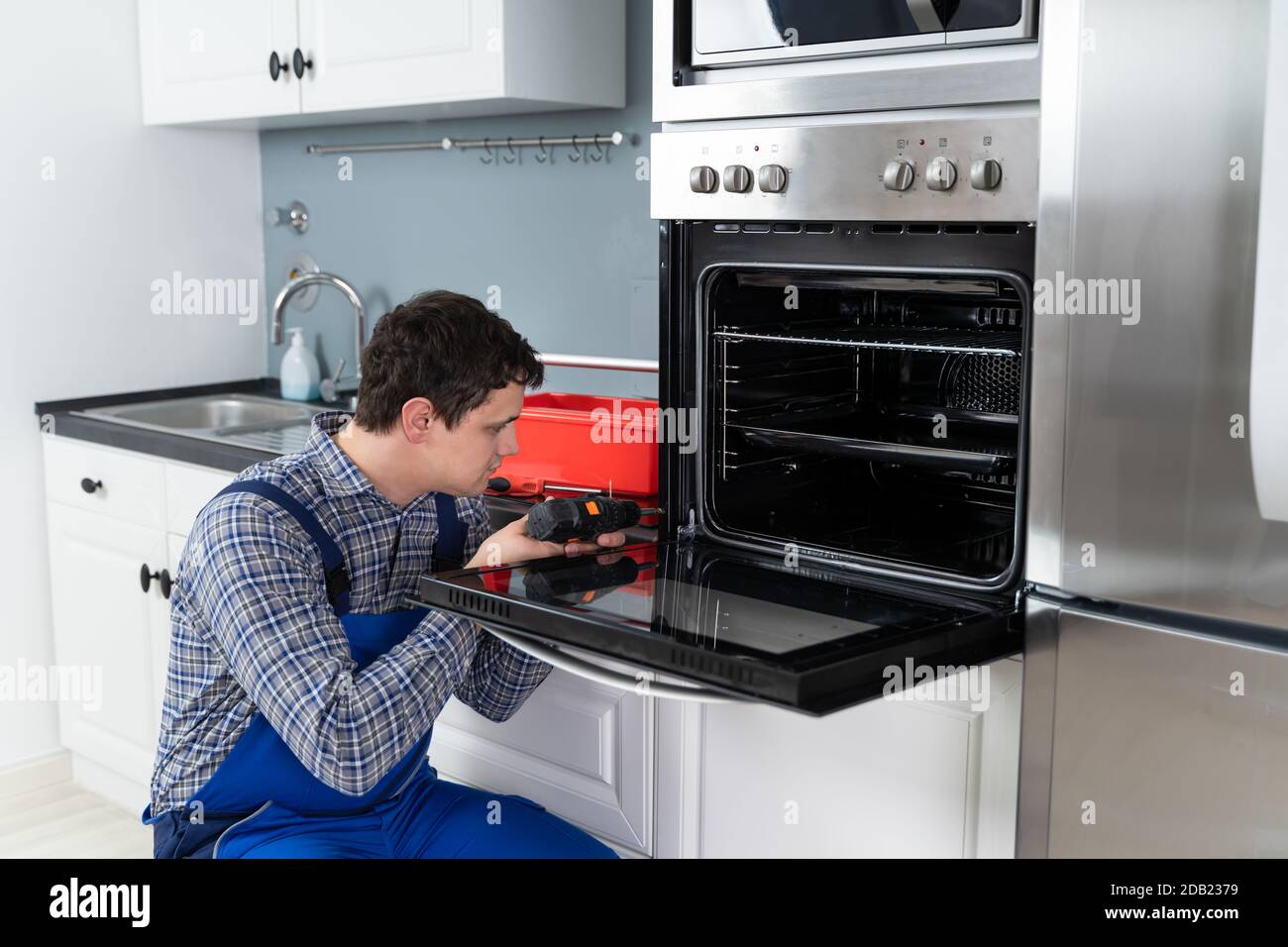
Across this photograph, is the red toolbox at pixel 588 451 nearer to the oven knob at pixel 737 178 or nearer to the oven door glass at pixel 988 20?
the oven knob at pixel 737 178

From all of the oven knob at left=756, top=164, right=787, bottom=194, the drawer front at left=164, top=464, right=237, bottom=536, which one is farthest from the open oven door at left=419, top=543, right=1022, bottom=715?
the drawer front at left=164, top=464, right=237, bottom=536

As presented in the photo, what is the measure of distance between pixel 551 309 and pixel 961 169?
54.0 inches

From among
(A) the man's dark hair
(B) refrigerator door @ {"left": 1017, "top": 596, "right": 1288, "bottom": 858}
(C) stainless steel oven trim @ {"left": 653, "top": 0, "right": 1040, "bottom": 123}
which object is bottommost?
(B) refrigerator door @ {"left": 1017, "top": 596, "right": 1288, "bottom": 858}

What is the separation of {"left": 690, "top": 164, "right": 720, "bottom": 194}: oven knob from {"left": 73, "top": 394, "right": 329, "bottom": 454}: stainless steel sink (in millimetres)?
1313

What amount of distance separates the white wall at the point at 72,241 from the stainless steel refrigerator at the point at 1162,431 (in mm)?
2350

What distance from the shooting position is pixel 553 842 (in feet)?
5.35

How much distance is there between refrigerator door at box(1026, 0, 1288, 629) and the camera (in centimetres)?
115

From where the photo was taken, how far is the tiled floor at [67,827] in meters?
2.75

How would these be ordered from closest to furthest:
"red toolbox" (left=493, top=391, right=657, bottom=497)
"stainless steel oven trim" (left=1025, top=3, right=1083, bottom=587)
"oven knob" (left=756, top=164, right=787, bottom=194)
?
"stainless steel oven trim" (left=1025, top=3, right=1083, bottom=587) → "oven knob" (left=756, top=164, right=787, bottom=194) → "red toolbox" (left=493, top=391, right=657, bottom=497)

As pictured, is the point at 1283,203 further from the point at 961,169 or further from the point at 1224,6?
the point at 961,169

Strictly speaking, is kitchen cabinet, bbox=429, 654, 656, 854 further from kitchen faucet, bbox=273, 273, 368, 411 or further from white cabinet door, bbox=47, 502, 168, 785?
kitchen faucet, bbox=273, 273, 368, 411

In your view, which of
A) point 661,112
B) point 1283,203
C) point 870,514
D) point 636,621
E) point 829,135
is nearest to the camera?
point 1283,203

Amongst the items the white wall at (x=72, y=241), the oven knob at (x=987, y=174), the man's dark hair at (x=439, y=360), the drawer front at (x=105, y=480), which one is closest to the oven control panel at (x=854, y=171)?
the oven knob at (x=987, y=174)
